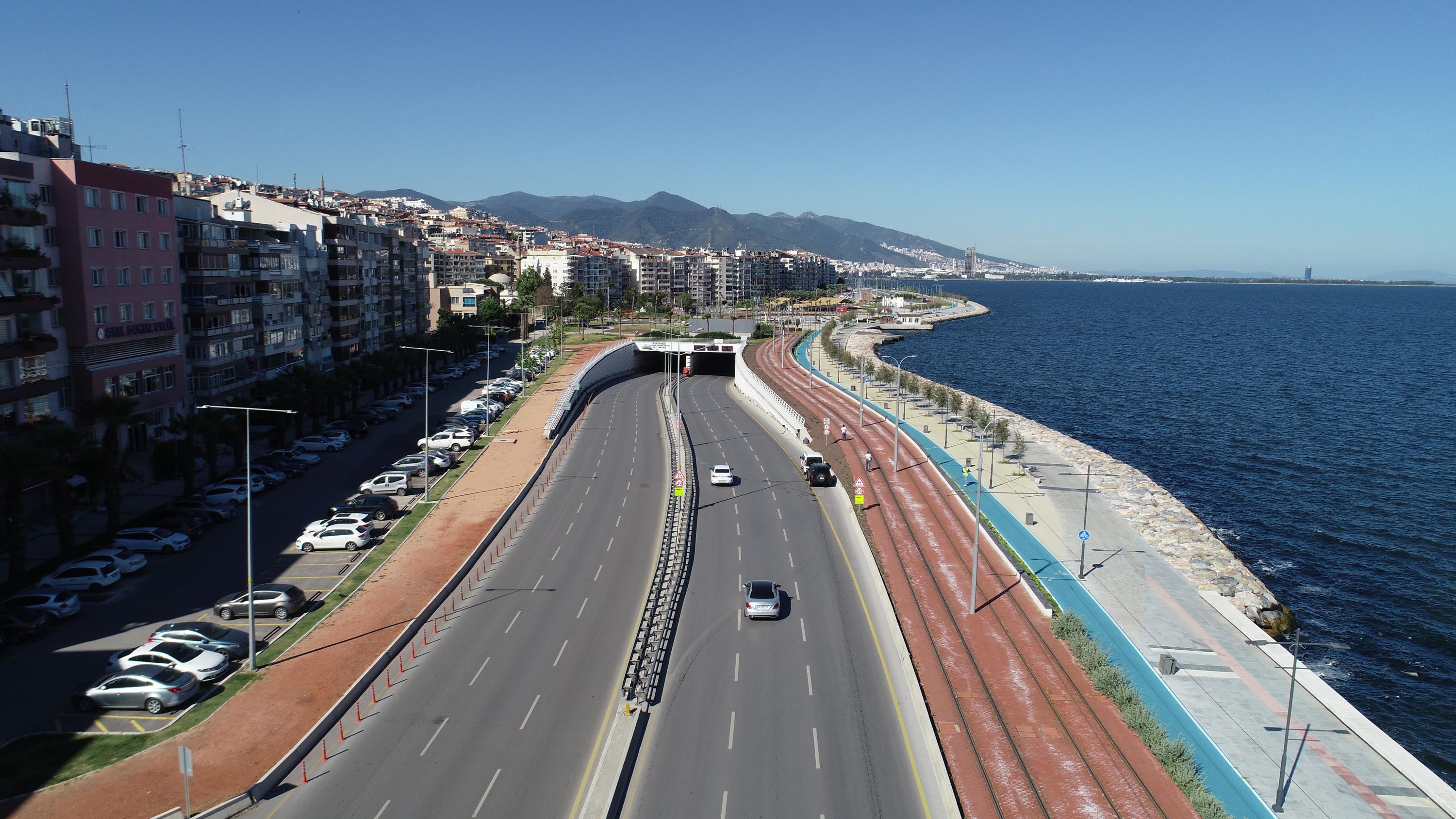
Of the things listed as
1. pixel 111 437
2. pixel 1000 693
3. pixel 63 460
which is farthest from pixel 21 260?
pixel 1000 693

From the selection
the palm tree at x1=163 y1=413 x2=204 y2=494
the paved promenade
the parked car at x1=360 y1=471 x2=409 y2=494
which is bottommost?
the paved promenade

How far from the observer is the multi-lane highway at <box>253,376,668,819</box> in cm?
2259

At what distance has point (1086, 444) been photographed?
7944 cm

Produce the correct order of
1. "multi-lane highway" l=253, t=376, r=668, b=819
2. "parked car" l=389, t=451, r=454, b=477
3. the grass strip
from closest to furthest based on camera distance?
1. "multi-lane highway" l=253, t=376, r=668, b=819
2. the grass strip
3. "parked car" l=389, t=451, r=454, b=477

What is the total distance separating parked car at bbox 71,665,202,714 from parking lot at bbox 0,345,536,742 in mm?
270

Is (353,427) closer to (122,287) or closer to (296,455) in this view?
(296,455)

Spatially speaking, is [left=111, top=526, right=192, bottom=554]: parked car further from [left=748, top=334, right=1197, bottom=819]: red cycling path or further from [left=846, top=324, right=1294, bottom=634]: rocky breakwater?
[left=846, top=324, right=1294, bottom=634]: rocky breakwater

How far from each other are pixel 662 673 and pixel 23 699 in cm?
2052

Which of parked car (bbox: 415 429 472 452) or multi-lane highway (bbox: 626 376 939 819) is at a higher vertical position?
parked car (bbox: 415 429 472 452)

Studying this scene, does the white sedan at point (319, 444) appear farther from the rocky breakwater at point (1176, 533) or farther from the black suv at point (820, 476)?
→ the rocky breakwater at point (1176, 533)

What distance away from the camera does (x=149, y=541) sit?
136 ft

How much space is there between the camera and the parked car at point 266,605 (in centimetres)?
3425

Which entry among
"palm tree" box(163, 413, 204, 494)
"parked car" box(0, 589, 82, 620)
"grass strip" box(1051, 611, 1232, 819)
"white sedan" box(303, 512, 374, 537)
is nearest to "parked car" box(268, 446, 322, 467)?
"palm tree" box(163, 413, 204, 494)

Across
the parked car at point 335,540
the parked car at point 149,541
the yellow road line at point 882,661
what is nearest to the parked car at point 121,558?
the parked car at point 149,541
